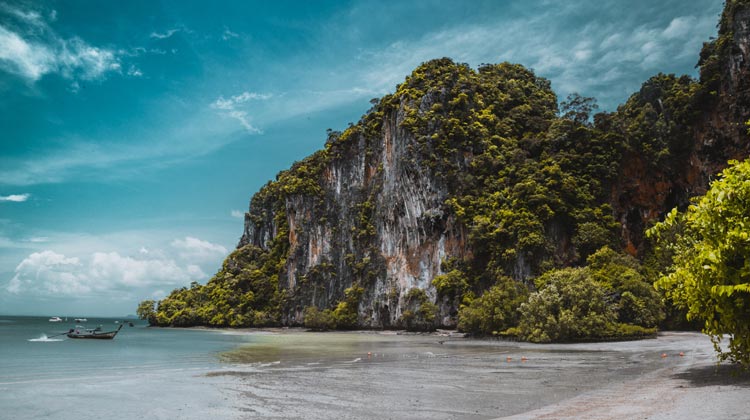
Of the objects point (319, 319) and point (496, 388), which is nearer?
point (496, 388)

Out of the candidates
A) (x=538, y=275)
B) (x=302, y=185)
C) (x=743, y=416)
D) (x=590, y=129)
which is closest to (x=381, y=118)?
(x=302, y=185)

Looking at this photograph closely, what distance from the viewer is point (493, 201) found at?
195 ft

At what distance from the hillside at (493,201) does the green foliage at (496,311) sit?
A: 0.17 m

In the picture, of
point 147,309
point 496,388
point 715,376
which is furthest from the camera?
point 147,309

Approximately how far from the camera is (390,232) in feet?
226

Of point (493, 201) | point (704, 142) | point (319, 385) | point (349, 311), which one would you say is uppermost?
point (704, 142)

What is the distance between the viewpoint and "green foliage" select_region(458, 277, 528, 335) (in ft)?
143

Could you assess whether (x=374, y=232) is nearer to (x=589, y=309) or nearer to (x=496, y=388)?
(x=589, y=309)

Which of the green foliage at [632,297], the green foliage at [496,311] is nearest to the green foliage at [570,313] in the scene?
the green foliage at [632,297]

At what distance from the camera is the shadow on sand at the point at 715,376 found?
1177cm

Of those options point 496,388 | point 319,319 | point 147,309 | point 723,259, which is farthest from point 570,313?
point 147,309

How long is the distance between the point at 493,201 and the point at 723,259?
50300 millimetres

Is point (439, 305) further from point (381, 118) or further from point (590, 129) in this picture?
point (381, 118)

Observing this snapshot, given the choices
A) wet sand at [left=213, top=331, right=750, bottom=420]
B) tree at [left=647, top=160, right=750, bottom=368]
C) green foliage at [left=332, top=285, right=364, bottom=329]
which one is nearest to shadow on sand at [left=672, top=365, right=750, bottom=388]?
wet sand at [left=213, top=331, right=750, bottom=420]
